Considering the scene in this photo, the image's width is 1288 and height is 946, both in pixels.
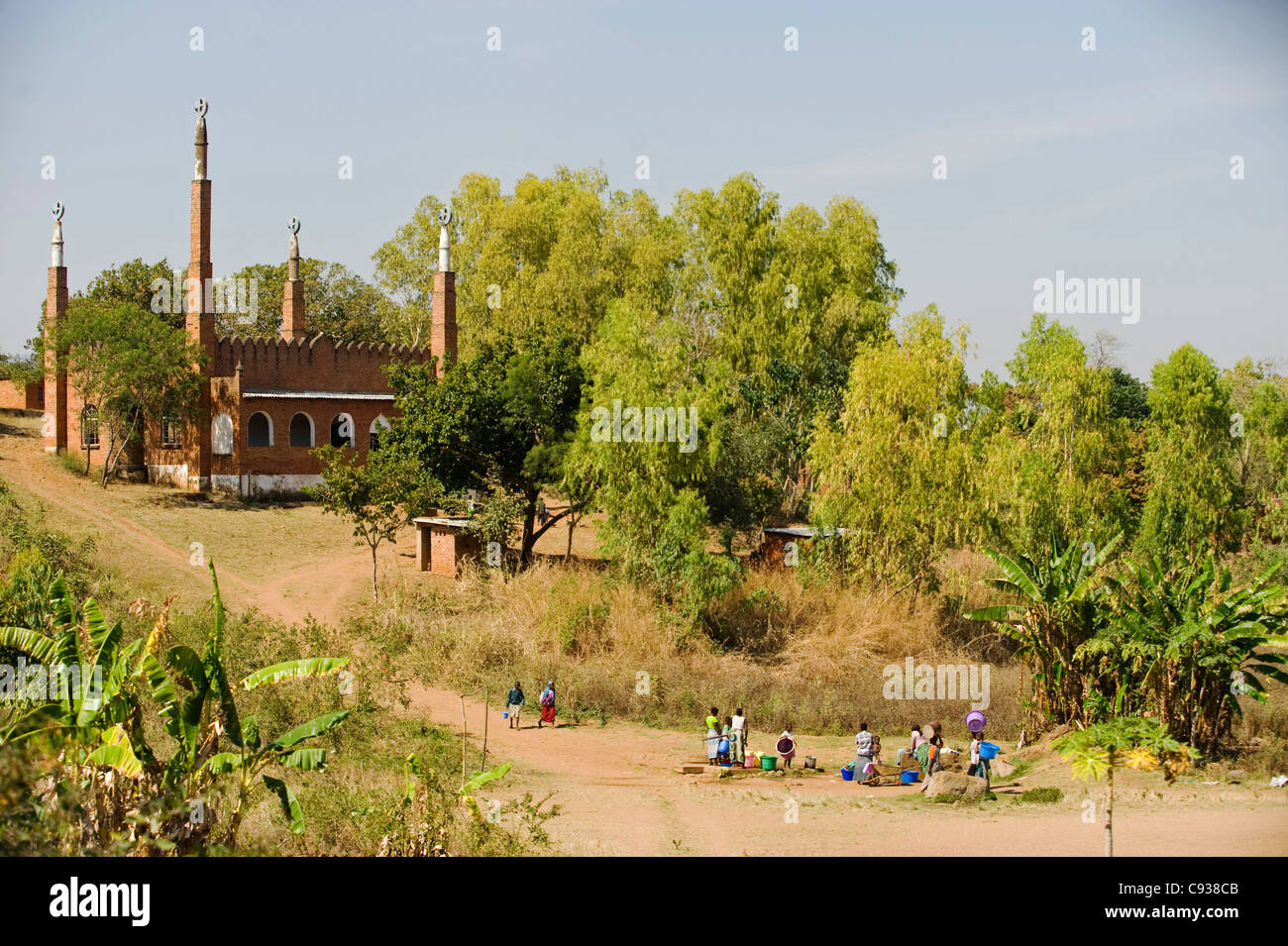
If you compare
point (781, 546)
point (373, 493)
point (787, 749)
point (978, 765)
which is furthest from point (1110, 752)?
point (373, 493)

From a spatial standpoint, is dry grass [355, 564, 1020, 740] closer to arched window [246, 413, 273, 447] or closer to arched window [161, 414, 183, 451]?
arched window [246, 413, 273, 447]

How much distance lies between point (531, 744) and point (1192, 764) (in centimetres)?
1083

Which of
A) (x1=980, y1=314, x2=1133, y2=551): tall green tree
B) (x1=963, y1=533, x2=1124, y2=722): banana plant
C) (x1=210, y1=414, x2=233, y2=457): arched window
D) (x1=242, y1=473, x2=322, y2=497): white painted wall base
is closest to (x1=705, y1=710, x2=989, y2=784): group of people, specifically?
(x1=963, y1=533, x2=1124, y2=722): banana plant

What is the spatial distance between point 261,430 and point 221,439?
1.80m

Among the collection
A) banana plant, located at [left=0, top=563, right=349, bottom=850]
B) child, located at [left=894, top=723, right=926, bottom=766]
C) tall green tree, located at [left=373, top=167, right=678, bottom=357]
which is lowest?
child, located at [left=894, top=723, right=926, bottom=766]

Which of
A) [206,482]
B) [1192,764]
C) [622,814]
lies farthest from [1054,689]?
[206,482]

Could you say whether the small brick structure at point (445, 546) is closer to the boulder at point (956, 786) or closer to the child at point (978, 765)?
the child at point (978, 765)

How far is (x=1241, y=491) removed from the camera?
4134cm

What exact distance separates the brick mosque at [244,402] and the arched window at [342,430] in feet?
0.12

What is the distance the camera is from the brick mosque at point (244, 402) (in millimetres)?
39969

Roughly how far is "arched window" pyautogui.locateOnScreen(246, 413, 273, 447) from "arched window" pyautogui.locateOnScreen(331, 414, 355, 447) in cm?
287

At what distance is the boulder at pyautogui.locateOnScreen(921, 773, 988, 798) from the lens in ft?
56.6

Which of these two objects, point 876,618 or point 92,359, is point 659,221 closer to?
point 92,359

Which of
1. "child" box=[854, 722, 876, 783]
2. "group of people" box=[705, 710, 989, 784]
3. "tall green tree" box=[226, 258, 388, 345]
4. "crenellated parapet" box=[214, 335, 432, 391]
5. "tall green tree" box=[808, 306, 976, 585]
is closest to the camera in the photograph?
"group of people" box=[705, 710, 989, 784]
